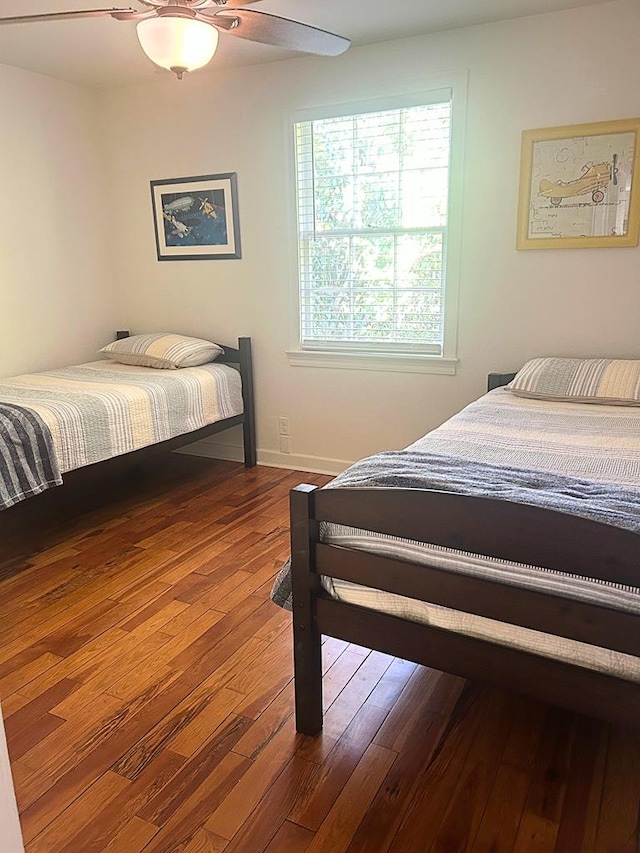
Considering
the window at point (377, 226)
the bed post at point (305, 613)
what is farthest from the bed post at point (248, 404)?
the bed post at point (305, 613)

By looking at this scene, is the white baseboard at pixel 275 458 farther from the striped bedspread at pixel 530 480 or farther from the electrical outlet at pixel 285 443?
the striped bedspread at pixel 530 480

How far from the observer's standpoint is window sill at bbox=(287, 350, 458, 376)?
11.5 feet

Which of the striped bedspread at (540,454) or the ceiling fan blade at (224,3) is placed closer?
the striped bedspread at (540,454)

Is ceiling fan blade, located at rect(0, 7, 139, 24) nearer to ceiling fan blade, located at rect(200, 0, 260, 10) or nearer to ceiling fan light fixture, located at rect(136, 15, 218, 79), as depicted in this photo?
ceiling fan light fixture, located at rect(136, 15, 218, 79)

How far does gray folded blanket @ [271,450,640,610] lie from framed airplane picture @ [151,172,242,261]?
254 centimetres

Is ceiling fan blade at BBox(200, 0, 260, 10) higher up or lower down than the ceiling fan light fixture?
higher up

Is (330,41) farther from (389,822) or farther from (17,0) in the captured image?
(389,822)

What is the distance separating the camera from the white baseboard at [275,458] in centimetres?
400

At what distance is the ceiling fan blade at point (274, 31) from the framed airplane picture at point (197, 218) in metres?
1.65

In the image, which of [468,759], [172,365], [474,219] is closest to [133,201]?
[172,365]

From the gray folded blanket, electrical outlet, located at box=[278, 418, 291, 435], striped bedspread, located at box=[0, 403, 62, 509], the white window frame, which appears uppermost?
the white window frame

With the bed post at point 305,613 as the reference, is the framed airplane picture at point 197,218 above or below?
above

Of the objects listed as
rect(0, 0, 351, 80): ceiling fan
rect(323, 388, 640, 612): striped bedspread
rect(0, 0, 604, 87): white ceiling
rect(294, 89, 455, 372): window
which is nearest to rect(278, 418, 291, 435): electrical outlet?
rect(294, 89, 455, 372): window

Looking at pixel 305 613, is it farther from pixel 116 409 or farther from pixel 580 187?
pixel 580 187
